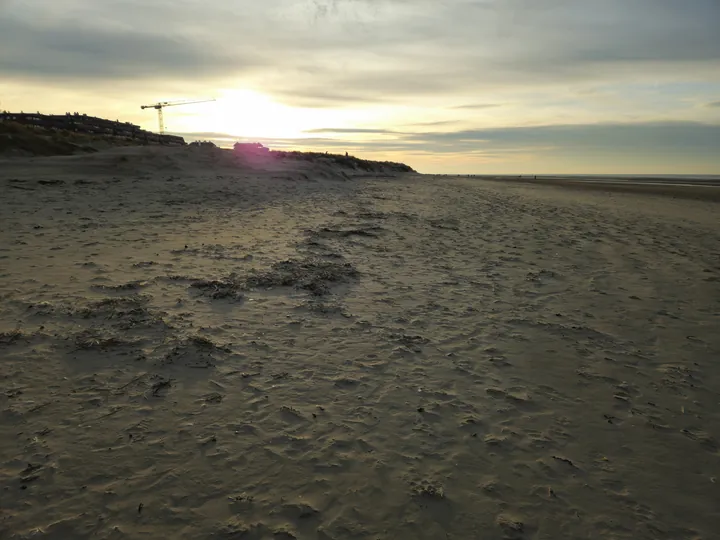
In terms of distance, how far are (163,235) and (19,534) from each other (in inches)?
312

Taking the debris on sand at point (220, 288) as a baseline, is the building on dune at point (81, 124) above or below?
above

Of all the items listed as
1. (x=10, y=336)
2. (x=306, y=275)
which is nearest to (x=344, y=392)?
(x=306, y=275)

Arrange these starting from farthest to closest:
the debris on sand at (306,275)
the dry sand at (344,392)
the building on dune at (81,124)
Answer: the building on dune at (81,124)
the debris on sand at (306,275)
the dry sand at (344,392)

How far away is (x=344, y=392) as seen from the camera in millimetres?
4250

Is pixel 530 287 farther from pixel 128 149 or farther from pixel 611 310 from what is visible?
pixel 128 149

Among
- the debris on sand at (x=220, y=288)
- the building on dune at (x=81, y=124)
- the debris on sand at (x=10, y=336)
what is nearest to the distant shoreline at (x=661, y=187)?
the debris on sand at (x=220, y=288)

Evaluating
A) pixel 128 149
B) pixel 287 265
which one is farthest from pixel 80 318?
pixel 128 149

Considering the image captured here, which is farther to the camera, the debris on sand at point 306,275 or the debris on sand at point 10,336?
the debris on sand at point 306,275

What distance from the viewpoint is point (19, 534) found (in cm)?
251

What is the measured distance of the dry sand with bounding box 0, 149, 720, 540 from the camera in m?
2.86

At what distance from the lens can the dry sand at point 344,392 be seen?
9.39 ft

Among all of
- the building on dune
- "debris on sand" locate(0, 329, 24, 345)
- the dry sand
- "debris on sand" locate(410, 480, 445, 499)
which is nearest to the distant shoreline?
the dry sand

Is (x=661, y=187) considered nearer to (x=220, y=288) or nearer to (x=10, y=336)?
(x=220, y=288)

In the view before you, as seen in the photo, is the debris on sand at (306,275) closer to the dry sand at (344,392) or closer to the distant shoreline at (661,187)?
the dry sand at (344,392)
